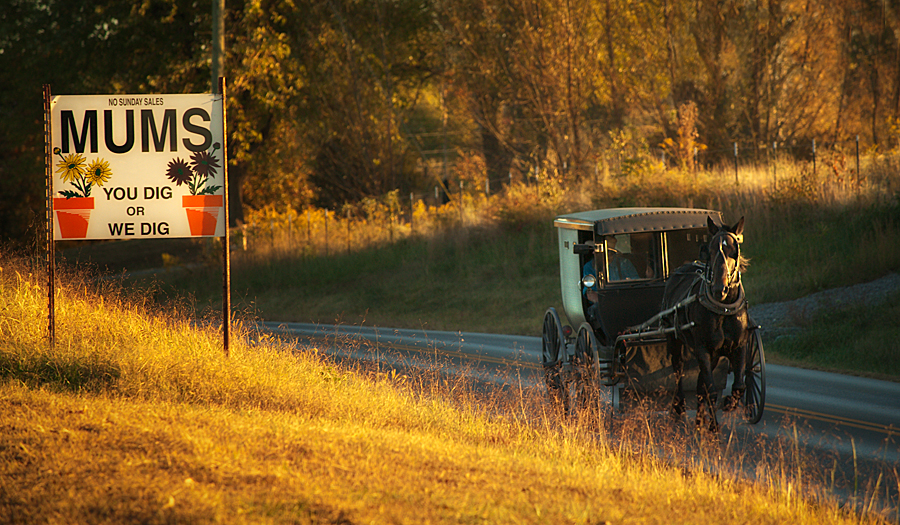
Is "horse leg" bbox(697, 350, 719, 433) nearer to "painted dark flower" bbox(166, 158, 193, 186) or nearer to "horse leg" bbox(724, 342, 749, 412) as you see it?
"horse leg" bbox(724, 342, 749, 412)

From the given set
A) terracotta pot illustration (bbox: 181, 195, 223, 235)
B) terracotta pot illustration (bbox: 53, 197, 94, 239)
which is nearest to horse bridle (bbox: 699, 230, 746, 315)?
terracotta pot illustration (bbox: 181, 195, 223, 235)

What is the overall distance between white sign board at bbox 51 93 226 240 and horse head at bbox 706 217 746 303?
552 centimetres

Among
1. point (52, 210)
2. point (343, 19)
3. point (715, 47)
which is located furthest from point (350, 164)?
point (52, 210)

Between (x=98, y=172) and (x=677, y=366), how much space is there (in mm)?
6951

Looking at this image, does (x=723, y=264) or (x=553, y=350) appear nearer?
(x=723, y=264)

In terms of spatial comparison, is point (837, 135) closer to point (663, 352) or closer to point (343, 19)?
point (343, 19)

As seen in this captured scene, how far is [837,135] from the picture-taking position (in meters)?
27.3

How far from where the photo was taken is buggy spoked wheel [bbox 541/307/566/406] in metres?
9.48

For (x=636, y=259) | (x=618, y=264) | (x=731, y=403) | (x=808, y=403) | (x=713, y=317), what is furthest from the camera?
(x=808, y=403)

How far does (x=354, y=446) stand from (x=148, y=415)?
1.81 m

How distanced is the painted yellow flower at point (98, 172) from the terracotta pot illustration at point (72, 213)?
225mm

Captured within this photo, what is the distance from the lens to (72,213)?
9.39 meters

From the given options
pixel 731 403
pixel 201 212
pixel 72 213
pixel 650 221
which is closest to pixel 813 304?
pixel 650 221

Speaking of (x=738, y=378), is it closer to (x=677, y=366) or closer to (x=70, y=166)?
(x=677, y=366)
